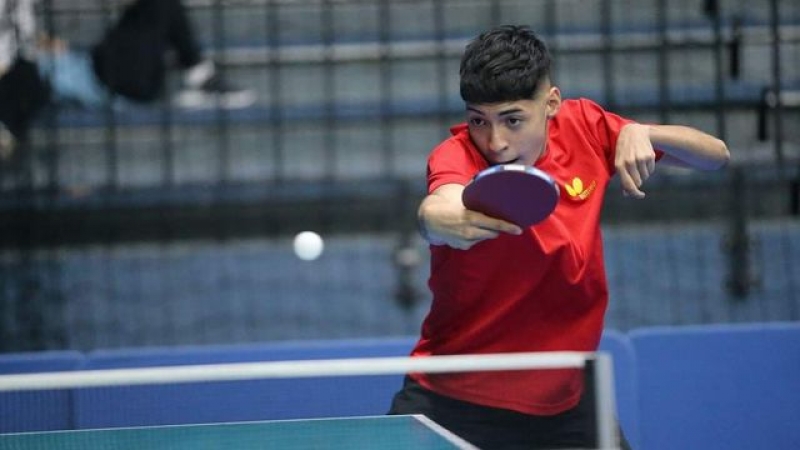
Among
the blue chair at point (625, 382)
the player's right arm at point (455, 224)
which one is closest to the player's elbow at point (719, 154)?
the player's right arm at point (455, 224)

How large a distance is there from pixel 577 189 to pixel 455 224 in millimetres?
643

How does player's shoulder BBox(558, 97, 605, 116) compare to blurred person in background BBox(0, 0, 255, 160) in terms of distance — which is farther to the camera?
blurred person in background BBox(0, 0, 255, 160)

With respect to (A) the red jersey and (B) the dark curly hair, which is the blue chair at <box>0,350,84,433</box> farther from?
(B) the dark curly hair

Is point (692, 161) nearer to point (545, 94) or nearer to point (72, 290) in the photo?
point (545, 94)

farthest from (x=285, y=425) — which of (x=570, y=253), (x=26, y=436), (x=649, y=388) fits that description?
(x=649, y=388)

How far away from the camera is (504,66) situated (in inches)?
120

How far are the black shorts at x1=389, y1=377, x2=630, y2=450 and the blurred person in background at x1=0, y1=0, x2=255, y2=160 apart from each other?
372 centimetres

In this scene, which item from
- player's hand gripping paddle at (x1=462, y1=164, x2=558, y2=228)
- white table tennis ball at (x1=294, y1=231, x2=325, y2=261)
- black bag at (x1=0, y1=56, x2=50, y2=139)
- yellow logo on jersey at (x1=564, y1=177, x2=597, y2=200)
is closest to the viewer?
player's hand gripping paddle at (x1=462, y1=164, x2=558, y2=228)

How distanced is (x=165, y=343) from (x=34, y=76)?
4.85 ft

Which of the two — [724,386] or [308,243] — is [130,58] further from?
[724,386]

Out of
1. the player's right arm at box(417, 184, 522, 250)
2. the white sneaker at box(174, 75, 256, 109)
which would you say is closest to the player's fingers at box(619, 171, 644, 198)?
the player's right arm at box(417, 184, 522, 250)

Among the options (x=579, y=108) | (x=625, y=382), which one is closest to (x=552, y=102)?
(x=579, y=108)

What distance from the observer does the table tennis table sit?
256cm

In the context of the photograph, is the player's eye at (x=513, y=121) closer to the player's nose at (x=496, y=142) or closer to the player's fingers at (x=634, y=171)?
the player's nose at (x=496, y=142)
